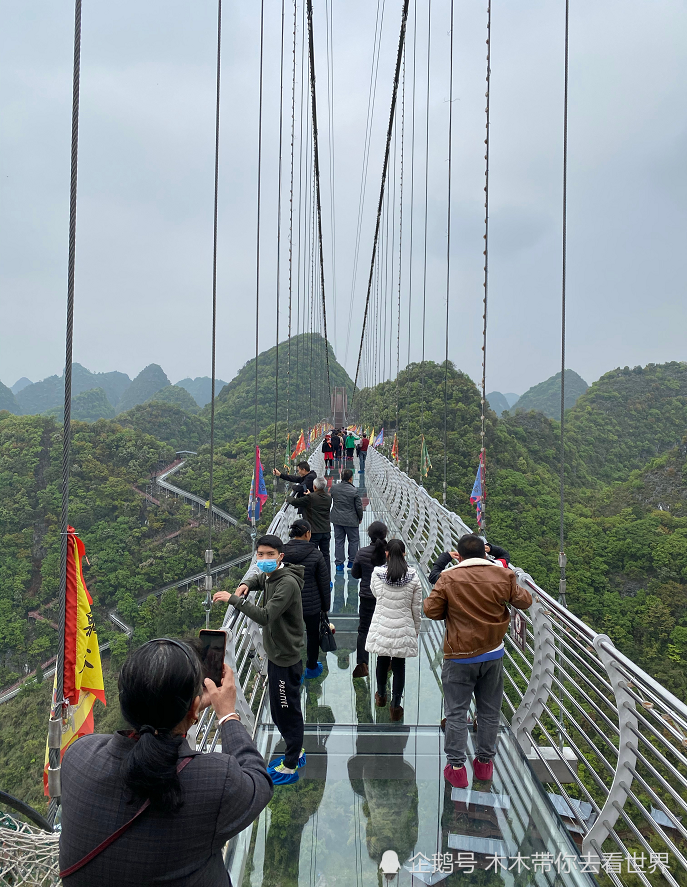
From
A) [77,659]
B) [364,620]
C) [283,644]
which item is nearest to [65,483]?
[77,659]

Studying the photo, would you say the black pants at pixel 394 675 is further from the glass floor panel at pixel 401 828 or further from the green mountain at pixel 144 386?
the green mountain at pixel 144 386

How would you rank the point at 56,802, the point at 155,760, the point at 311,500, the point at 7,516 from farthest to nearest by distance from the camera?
the point at 7,516
the point at 311,500
the point at 56,802
the point at 155,760

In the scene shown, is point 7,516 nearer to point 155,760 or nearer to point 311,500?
point 311,500

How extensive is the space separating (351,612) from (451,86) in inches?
369

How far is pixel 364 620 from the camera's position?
326 cm

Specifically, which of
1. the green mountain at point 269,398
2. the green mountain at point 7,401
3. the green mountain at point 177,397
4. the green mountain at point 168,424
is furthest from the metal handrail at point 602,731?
the green mountain at point 7,401

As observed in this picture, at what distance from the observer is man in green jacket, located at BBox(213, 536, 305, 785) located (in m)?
2.32

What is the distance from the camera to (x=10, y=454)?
28.4 m

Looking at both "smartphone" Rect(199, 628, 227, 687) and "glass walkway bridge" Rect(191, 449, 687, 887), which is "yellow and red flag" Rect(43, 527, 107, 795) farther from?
"smartphone" Rect(199, 628, 227, 687)

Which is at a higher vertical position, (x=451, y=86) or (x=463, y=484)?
(x=451, y=86)

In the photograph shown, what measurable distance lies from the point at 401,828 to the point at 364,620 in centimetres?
126

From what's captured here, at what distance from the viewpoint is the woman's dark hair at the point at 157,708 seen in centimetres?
87

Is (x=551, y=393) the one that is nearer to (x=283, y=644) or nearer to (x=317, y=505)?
(x=317, y=505)

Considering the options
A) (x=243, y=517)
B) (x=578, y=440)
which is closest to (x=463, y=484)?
(x=243, y=517)
